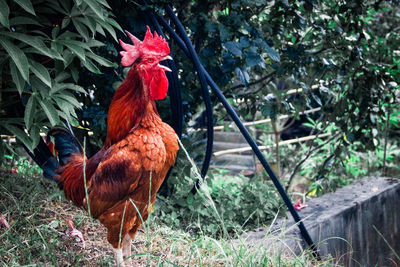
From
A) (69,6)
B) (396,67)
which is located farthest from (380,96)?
(69,6)

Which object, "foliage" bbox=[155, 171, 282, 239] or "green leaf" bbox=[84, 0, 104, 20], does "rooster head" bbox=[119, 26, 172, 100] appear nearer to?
"green leaf" bbox=[84, 0, 104, 20]

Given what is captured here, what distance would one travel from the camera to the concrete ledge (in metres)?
3.25

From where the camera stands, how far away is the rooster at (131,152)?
2092 mm

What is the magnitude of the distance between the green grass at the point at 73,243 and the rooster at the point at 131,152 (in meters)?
0.20

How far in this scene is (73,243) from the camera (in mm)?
2459

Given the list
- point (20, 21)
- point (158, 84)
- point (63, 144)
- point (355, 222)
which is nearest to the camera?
point (20, 21)

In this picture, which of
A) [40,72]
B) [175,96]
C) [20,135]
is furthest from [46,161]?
[175,96]

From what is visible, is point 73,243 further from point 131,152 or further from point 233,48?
point 233,48

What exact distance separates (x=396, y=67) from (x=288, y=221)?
5.02 feet

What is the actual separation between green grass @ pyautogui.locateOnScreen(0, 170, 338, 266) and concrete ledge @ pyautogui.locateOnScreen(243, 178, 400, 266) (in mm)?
568

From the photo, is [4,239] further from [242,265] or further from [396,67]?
[396,67]

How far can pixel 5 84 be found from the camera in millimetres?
2422

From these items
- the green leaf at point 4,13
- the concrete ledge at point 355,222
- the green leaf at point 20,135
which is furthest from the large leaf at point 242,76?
the green leaf at point 4,13

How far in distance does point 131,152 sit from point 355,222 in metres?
2.38
